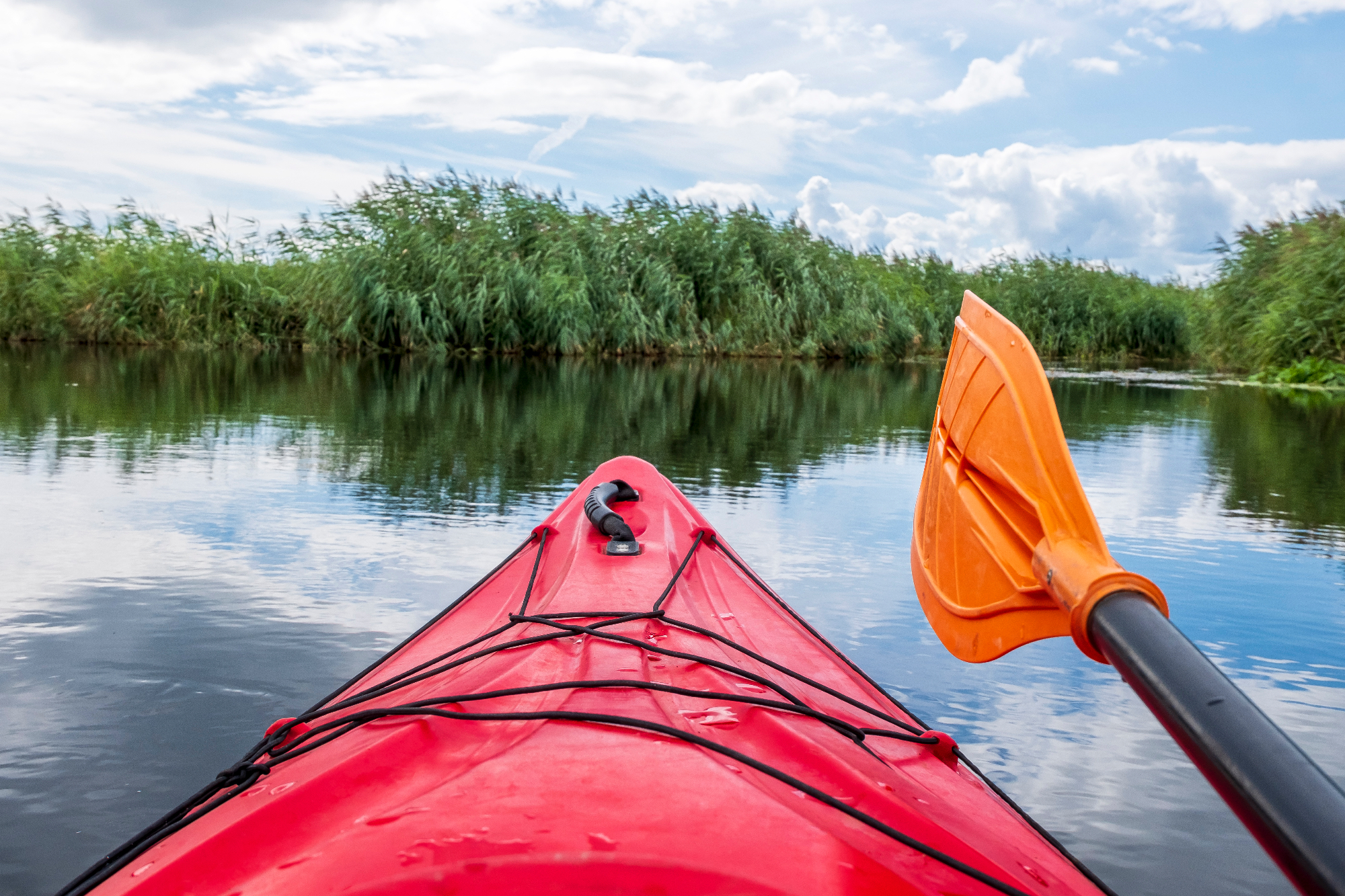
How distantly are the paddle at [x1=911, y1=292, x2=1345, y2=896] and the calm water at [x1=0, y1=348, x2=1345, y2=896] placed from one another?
0.70 meters

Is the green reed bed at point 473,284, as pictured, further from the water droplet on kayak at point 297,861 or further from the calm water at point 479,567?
the water droplet on kayak at point 297,861

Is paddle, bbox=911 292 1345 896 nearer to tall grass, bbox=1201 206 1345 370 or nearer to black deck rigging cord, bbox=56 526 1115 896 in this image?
black deck rigging cord, bbox=56 526 1115 896

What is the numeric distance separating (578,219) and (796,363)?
4.50 m

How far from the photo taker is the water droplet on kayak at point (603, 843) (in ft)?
3.28

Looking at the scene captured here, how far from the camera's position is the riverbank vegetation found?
47.8 feet

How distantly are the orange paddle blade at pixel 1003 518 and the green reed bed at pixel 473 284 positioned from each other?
13.2 m

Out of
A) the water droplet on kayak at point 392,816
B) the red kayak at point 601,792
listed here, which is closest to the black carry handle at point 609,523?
the red kayak at point 601,792

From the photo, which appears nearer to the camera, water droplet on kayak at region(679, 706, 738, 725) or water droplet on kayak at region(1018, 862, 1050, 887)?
water droplet on kayak at region(1018, 862, 1050, 887)

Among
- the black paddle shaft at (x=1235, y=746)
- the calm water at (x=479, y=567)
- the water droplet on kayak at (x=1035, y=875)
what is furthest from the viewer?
the calm water at (x=479, y=567)

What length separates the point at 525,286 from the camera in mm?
14844

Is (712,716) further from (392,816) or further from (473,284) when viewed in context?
(473,284)

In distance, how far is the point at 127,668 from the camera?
2.73m

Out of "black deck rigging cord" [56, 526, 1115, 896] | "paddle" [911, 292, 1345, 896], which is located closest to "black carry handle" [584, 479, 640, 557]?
"black deck rigging cord" [56, 526, 1115, 896]

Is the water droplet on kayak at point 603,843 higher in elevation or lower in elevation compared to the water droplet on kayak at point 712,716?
higher
